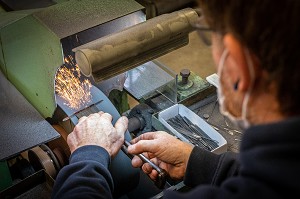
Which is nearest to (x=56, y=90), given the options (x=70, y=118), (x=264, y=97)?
(x=70, y=118)

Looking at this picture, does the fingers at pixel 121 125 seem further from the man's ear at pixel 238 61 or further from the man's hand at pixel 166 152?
the man's ear at pixel 238 61

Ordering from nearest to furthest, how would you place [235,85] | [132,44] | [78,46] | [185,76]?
[235,85]
[132,44]
[78,46]
[185,76]

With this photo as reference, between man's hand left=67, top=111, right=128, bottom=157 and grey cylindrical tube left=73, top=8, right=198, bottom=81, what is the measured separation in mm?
226

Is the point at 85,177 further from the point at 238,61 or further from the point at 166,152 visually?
the point at 238,61

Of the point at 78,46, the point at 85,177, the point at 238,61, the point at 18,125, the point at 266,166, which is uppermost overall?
the point at 238,61

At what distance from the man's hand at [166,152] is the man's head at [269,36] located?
0.68 metres

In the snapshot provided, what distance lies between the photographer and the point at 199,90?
174 cm

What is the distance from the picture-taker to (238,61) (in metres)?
0.68

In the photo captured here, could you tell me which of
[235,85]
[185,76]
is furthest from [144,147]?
[235,85]

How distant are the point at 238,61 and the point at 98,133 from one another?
752 mm

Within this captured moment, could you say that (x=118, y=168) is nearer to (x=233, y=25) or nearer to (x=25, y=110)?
(x=25, y=110)

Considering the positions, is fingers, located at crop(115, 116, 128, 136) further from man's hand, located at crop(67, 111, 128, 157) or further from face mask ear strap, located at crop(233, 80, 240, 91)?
face mask ear strap, located at crop(233, 80, 240, 91)

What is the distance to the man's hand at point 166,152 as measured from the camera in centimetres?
134

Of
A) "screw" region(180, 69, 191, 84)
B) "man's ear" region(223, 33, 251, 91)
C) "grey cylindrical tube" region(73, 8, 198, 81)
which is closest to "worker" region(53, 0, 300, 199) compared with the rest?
"man's ear" region(223, 33, 251, 91)
